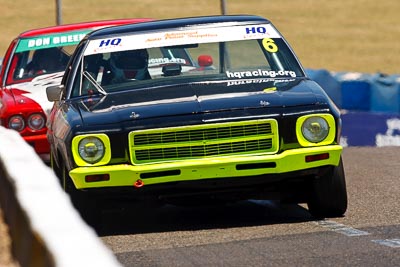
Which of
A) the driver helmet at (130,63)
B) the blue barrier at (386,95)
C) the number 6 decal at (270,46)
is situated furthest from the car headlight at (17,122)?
the blue barrier at (386,95)

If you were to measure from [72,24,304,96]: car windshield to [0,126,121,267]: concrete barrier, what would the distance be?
1.65 meters

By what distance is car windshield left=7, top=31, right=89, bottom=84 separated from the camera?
13398 millimetres

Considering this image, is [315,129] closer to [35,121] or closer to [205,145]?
[205,145]

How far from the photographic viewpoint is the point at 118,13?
37.0m

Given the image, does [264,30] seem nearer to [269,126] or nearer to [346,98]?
[269,126]

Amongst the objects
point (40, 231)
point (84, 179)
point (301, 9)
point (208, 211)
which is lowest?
point (301, 9)

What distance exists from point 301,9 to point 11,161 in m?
33.2

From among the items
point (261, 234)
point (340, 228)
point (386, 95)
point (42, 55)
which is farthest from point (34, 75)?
point (340, 228)

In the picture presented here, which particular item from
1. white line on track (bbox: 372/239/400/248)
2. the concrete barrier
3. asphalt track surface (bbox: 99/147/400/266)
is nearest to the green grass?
asphalt track surface (bbox: 99/147/400/266)

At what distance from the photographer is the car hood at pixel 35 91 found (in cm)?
1198

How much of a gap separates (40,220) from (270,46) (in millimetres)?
4941

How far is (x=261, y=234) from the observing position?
813 cm

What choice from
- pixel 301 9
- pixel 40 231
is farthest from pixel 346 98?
pixel 301 9

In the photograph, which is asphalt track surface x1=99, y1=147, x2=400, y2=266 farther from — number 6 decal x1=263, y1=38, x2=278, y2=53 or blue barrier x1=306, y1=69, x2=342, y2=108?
blue barrier x1=306, y1=69, x2=342, y2=108
